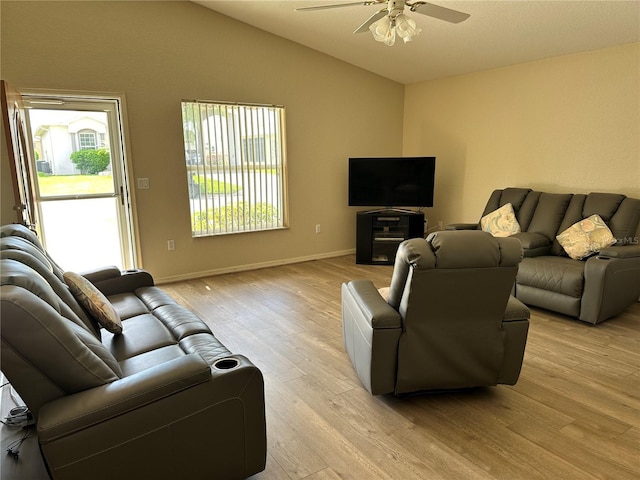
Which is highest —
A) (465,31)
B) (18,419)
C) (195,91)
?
(465,31)

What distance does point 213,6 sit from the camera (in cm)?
470

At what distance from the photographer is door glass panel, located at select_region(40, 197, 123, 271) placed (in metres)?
4.38

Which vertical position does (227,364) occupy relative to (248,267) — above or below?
above

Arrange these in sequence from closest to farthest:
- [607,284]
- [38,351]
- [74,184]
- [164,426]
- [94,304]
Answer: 1. [38,351]
2. [164,426]
3. [94,304]
4. [607,284]
5. [74,184]

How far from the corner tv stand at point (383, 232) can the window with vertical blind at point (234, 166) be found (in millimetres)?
1105

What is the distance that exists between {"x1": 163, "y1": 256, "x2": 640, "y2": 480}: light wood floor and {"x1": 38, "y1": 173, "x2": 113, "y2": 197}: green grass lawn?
2174 millimetres

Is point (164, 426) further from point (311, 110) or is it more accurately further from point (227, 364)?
point (311, 110)

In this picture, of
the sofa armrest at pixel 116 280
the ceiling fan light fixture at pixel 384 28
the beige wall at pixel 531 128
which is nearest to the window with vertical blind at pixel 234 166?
the sofa armrest at pixel 116 280

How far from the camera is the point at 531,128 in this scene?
4992mm

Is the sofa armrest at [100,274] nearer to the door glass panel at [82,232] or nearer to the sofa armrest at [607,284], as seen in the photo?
the door glass panel at [82,232]

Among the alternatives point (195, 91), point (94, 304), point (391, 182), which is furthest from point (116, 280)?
point (391, 182)

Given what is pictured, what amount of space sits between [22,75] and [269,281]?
321 cm

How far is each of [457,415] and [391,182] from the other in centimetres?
392

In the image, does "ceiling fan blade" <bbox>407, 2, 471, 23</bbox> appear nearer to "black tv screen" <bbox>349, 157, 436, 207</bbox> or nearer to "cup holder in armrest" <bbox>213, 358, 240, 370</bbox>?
"cup holder in armrest" <bbox>213, 358, 240, 370</bbox>
